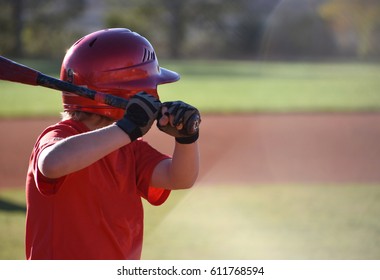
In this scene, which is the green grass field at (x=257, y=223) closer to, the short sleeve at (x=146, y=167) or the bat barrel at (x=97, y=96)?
the short sleeve at (x=146, y=167)

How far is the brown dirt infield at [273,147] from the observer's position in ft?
26.8

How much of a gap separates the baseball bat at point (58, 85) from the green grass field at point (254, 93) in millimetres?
10609

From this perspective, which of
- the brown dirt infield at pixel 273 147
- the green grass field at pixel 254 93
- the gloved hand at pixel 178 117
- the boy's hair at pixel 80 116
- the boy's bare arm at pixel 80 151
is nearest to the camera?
the boy's bare arm at pixel 80 151

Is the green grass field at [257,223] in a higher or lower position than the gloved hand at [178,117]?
higher

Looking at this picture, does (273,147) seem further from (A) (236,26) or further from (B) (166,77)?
(A) (236,26)

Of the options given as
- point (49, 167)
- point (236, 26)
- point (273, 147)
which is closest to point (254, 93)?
point (273, 147)

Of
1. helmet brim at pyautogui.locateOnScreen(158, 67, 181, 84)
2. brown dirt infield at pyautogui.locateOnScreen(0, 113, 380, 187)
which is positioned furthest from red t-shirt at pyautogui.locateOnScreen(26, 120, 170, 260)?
brown dirt infield at pyautogui.locateOnScreen(0, 113, 380, 187)

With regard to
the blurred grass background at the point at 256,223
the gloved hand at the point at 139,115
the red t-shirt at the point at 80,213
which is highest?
the blurred grass background at the point at 256,223

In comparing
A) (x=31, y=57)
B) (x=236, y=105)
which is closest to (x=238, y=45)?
(x=31, y=57)

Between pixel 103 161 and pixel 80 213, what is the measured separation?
8.5 inches

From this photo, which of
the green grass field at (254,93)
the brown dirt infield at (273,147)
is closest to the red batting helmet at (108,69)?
the brown dirt infield at (273,147)

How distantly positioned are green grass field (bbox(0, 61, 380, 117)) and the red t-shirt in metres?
10.9

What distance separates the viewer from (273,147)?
10219mm
